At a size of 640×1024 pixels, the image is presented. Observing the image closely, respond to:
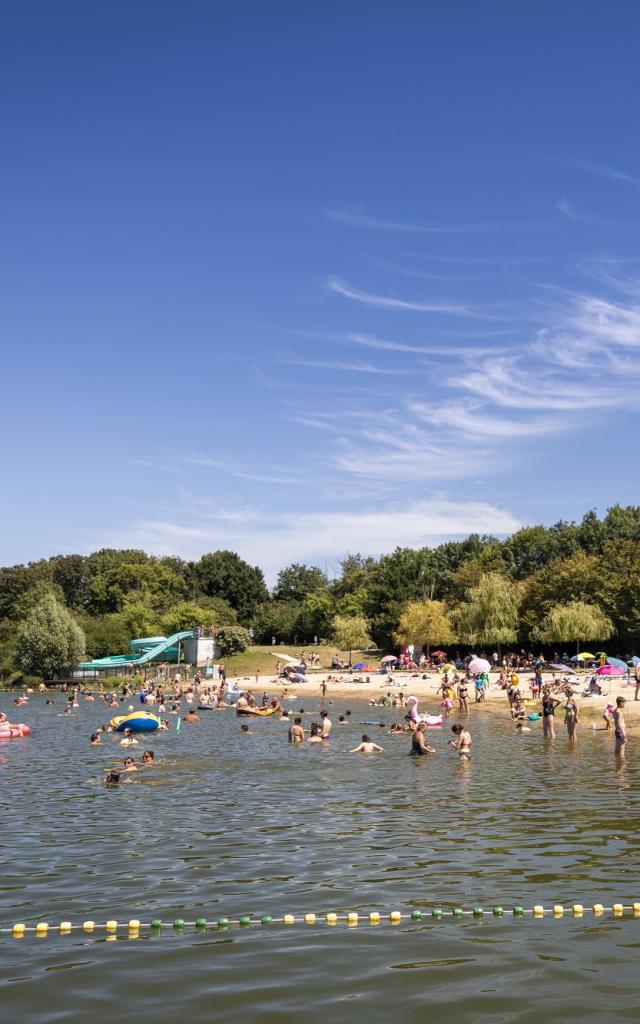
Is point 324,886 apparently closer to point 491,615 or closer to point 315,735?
point 315,735

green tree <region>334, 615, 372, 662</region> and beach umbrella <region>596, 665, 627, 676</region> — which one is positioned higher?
green tree <region>334, 615, 372, 662</region>

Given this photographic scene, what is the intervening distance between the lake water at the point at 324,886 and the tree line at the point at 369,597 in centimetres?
4767

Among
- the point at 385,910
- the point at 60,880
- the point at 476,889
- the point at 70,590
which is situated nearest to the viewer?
the point at 385,910

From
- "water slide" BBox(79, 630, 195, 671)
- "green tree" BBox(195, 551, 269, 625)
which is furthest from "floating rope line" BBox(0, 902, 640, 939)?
"green tree" BBox(195, 551, 269, 625)

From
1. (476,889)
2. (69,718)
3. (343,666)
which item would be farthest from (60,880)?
(343,666)

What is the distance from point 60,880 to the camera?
14.4 meters

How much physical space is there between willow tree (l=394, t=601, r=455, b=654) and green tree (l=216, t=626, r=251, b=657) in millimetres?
19805

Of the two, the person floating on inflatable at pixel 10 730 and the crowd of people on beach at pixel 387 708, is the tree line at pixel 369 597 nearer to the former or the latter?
the crowd of people on beach at pixel 387 708

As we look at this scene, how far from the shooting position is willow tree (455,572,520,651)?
250 feet

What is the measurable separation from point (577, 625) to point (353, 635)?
32112 mm

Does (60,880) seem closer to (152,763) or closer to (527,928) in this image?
(527,928)

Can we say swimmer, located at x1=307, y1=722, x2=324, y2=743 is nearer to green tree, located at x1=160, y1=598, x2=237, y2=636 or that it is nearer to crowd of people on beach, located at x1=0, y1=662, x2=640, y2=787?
crowd of people on beach, located at x1=0, y1=662, x2=640, y2=787

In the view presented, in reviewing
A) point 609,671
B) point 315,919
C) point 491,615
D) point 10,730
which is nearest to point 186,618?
point 491,615

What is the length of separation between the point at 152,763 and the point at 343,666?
5924 centimetres
